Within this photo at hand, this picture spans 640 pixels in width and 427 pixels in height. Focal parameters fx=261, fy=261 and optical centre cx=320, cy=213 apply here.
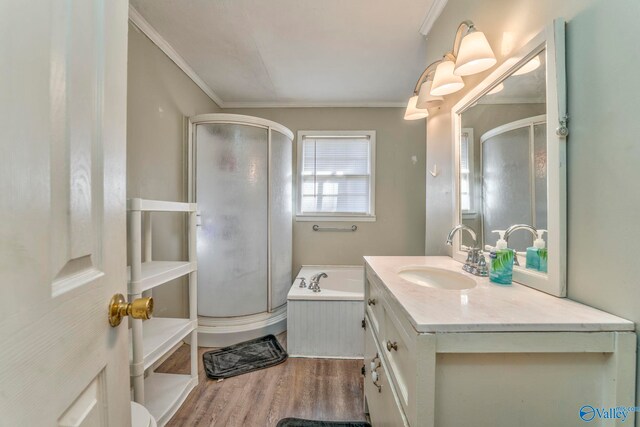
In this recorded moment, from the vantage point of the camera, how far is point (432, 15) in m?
1.67

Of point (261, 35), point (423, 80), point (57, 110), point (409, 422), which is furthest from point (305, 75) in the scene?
point (409, 422)

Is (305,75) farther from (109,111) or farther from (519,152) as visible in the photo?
(109,111)

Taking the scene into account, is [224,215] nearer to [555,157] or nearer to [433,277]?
[433,277]

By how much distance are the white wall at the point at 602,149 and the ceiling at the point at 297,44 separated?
109 centimetres

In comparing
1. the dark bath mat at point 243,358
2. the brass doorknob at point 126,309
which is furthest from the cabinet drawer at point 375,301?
the dark bath mat at point 243,358

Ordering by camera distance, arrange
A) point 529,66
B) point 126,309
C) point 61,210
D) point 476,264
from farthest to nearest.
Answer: point 476,264 < point 529,66 < point 126,309 < point 61,210

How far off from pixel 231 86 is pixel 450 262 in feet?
8.38

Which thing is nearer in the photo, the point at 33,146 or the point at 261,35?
the point at 33,146

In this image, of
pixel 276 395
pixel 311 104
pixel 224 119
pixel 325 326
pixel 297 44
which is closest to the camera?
pixel 276 395

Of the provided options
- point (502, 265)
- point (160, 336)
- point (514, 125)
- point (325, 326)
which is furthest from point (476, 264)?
point (160, 336)

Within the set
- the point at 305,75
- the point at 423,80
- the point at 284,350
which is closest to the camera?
the point at 423,80

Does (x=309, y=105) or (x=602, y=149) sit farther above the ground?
(x=309, y=105)

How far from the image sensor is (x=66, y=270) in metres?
0.42

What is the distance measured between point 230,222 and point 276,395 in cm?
136
